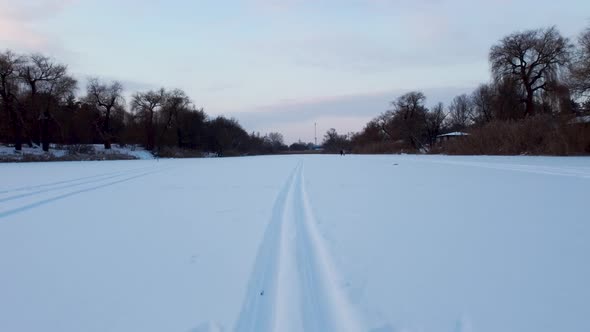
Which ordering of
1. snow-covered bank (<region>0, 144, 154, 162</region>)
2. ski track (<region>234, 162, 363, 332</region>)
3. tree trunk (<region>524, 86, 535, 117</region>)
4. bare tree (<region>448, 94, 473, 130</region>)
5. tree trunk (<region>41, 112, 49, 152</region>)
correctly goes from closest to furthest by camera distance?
ski track (<region>234, 162, 363, 332</region>) → snow-covered bank (<region>0, 144, 154, 162</region>) → tree trunk (<region>524, 86, 535, 117</region>) → tree trunk (<region>41, 112, 49, 152</region>) → bare tree (<region>448, 94, 473, 130</region>)

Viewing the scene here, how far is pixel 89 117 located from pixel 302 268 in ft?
211

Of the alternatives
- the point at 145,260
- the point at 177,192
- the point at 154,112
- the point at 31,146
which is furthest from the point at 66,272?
the point at 154,112

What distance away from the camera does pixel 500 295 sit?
3.08 meters

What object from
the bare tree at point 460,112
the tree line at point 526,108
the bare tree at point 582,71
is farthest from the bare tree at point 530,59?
the bare tree at point 460,112

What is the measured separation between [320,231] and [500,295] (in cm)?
269

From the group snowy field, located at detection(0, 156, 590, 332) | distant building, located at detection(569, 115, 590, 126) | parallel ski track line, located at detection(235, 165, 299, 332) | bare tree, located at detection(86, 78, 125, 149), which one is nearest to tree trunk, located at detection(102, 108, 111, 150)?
bare tree, located at detection(86, 78, 125, 149)

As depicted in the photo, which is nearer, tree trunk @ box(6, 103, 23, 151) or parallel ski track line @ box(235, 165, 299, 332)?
parallel ski track line @ box(235, 165, 299, 332)

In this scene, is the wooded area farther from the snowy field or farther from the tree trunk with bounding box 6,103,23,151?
the snowy field

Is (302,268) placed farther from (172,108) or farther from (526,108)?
(172,108)

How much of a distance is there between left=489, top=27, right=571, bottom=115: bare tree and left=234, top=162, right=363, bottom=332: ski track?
42970 millimetres

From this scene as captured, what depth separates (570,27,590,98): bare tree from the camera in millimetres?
25203

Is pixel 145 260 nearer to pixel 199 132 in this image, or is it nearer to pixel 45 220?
pixel 45 220

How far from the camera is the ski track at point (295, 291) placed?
8.96 feet

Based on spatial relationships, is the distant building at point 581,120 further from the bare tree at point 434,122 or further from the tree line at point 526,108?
the bare tree at point 434,122
